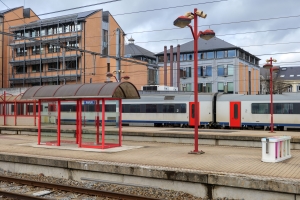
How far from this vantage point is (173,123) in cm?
3297

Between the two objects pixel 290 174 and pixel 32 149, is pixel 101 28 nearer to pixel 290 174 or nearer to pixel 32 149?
pixel 32 149

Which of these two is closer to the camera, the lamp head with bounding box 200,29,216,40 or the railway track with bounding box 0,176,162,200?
the railway track with bounding box 0,176,162,200

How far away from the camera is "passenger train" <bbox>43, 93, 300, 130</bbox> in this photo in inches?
1129

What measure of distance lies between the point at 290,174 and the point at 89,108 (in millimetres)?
10679

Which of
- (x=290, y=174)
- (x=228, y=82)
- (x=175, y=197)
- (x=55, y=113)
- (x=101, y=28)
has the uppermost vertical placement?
(x=101, y=28)

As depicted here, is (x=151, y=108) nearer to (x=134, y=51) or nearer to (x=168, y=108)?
(x=168, y=108)

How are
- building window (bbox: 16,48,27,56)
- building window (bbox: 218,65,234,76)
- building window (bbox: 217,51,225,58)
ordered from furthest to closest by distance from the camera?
building window (bbox: 217,51,225,58) < building window (bbox: 218,65,234,76) < building window (bbox: 16,48,27,56)

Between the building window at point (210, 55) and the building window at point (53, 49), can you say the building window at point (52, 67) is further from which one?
the building window at point (210, 55)

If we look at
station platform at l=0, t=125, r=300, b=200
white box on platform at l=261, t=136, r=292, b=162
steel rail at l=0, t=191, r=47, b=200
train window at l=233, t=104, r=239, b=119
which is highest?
train window at l=233, t=104, r=239, b=119

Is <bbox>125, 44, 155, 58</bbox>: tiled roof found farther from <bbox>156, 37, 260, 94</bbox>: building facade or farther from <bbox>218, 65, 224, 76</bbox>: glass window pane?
<bbox>218, 65, 224, 76</bbox>: glass window pane

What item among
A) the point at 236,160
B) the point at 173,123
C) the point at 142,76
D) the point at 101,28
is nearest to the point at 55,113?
the point at 236,160

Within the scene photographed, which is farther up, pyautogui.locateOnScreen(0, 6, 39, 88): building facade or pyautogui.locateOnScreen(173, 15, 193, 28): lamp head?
pyautogui.locateOnScreen(0, 6, 39, 88): building facade

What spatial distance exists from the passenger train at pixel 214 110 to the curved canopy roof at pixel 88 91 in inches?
370

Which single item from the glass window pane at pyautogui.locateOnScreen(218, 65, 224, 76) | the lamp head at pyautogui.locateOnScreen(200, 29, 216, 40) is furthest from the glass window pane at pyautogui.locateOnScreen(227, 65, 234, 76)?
the lamp head at pyautogui.locateOnScreen(200, 29, 216, 40)
